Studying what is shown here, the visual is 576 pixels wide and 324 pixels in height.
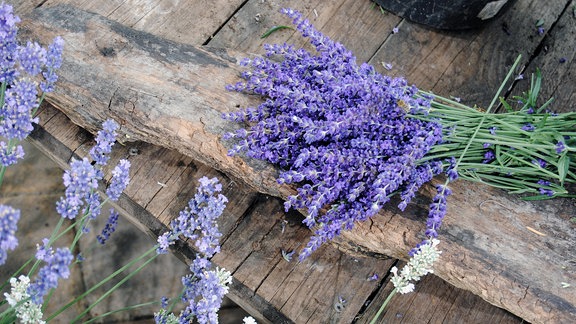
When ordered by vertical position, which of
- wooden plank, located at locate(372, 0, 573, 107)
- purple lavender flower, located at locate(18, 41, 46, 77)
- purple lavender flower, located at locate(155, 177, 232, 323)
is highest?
wooden plank, located at locate(372, 0, 573, 107)

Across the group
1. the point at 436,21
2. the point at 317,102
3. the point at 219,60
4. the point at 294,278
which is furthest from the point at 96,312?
the point at 436,21

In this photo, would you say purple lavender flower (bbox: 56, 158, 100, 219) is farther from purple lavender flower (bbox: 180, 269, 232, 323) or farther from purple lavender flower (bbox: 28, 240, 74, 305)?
purple lavender flower (bbox: 180, 269, 232, 323)

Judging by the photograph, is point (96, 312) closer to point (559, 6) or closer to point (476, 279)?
point (476, 279)

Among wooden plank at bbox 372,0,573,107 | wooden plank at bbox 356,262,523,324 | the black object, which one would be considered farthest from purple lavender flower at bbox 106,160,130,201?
the black object

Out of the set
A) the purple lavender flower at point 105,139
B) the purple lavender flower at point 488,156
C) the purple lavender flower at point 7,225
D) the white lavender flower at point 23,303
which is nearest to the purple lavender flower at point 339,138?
the purple lavender flower at point 488,156

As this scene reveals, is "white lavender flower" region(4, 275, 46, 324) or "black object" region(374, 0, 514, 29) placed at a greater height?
"black object" region(374, 0, 514, 29)

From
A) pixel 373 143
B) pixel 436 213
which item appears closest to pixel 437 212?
pixel 436 213

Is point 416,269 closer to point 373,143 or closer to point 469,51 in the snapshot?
point 373,143
